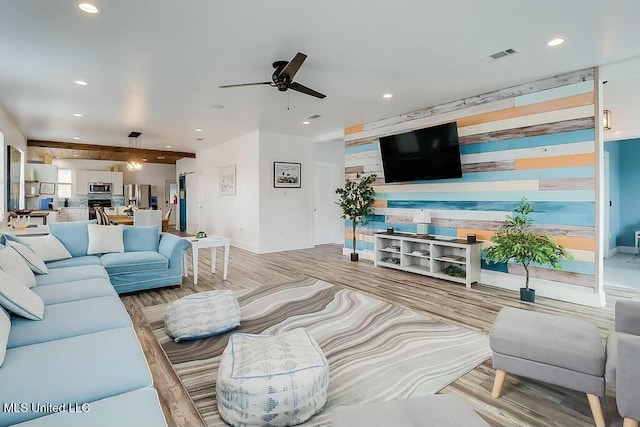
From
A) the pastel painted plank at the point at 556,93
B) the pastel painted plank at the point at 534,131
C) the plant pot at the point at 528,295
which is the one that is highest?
the pastel painted plank at the point at 556,93

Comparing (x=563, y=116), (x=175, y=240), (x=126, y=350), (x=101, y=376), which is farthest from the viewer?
(x=175, y=240)

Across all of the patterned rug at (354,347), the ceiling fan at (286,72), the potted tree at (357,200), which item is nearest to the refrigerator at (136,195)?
the potted tree at (357,200)

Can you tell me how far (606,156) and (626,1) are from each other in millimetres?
5142

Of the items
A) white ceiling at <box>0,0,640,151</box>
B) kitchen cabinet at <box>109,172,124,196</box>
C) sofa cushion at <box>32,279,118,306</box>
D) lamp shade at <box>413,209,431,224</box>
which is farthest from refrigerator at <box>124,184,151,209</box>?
lamp shade at <box>413,209,431,224</box>

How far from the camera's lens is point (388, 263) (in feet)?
18.1

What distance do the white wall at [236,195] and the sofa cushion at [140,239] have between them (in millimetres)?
2680

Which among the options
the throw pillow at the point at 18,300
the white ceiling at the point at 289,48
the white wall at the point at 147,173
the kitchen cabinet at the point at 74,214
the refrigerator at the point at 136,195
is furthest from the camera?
the refrigerator at the point at 136,195

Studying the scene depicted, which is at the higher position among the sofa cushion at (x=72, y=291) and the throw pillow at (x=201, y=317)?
the sofa cushion at (x=72, y=291)

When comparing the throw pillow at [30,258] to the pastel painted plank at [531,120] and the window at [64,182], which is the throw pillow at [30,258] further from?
the window at [64,182]

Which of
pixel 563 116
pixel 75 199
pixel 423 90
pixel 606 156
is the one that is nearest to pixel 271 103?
pixel 423 90

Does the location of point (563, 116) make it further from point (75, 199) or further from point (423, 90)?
point (75, 199)

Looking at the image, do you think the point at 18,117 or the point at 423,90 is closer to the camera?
the point at 423,90

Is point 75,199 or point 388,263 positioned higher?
point 75,199

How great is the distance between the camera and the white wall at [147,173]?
11695mm
